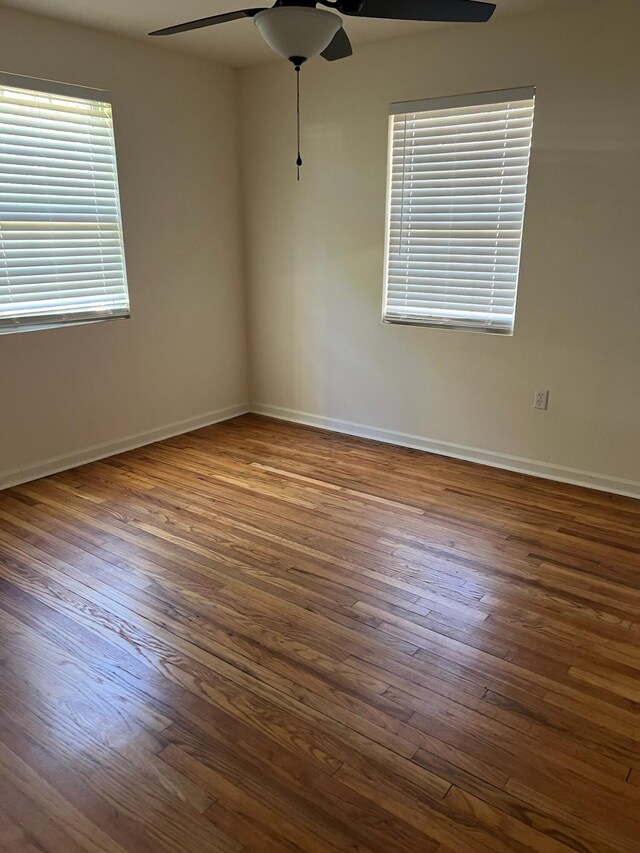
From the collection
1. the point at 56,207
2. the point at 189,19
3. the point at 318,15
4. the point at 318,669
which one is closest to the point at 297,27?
the point at 318,15

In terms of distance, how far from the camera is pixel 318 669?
6.84 ft

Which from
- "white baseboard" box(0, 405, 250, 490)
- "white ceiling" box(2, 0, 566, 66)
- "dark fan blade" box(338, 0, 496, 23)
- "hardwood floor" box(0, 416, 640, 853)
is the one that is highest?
"white ceiling" box(2, 0, 566, 66)

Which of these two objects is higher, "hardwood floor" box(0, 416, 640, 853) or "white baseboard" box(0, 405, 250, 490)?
"white baseboard" box(0, 405, 250, 490)

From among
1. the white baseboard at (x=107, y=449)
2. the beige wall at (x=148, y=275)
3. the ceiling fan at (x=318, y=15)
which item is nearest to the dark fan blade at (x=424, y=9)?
the ceiling fan at (x=318, y=15)

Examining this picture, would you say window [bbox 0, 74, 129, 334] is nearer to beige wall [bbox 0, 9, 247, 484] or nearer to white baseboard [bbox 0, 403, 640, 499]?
beige wall [bbox 0, 9, 247, 484]

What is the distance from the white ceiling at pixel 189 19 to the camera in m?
3.04

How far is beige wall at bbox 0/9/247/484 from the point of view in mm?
3510

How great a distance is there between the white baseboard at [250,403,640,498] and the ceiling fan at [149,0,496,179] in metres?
2.47

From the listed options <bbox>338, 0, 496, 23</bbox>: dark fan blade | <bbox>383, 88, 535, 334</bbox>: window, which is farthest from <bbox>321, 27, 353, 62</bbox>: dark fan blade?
<bbox>383, 88, 535, 334</bbox>: window

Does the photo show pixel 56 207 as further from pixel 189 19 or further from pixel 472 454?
pixel 472 454

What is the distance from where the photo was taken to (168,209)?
4.14m

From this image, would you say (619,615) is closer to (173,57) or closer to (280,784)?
(280,784)

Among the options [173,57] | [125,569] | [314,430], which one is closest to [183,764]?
[125,569]

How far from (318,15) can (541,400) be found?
249cm
